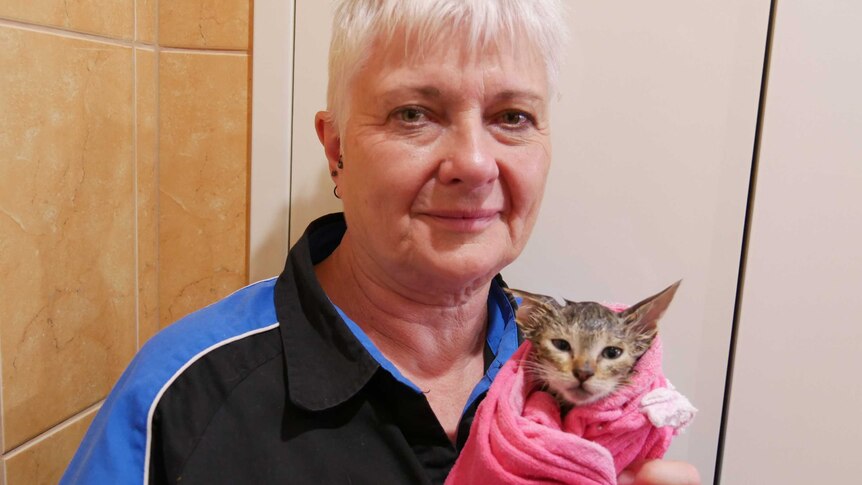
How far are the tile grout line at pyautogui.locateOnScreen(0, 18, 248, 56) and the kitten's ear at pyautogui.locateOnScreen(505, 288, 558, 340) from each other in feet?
2.31

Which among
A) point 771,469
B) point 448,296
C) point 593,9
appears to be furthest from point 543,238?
point 771,469

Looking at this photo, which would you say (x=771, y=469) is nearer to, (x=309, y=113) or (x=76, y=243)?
(x=309, y=113)

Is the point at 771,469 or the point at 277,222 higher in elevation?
the point at 277,222

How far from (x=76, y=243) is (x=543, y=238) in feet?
2.58

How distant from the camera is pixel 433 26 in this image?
29.0 inches

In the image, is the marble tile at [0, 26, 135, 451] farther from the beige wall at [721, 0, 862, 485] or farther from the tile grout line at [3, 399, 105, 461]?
the beige wall at [721, 0, 862, 485]

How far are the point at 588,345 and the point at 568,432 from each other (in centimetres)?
9

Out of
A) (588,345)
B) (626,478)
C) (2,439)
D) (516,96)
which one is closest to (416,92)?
(516,96)

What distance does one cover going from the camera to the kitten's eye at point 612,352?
2.11 ft

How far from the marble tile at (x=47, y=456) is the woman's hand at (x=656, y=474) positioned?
833 mm

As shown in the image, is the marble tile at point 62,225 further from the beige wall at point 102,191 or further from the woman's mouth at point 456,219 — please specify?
the woman's mouth at point 456,219

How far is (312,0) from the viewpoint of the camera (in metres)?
1.05

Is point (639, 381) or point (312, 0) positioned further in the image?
point (312, 0)

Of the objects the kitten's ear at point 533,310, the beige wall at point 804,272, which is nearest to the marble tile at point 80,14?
the kitten's ear at point 533,310
